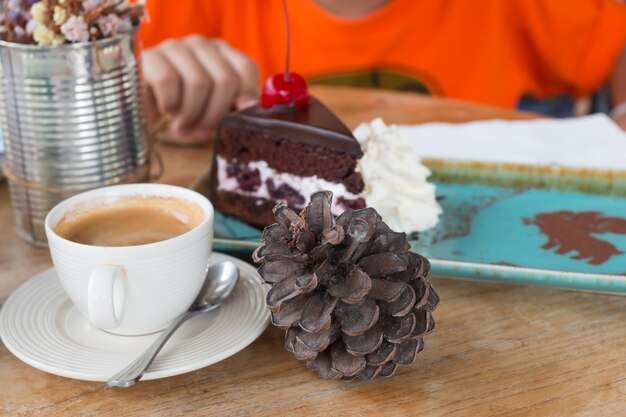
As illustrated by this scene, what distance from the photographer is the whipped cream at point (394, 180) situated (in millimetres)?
1172

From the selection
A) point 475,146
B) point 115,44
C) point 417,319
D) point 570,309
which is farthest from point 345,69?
point 417,319

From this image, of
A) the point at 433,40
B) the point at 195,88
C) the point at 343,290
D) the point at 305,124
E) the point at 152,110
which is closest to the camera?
the point at 343,290

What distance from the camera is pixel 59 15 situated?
0.99 metres

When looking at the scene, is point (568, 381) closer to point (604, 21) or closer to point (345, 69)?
point (345, 69)

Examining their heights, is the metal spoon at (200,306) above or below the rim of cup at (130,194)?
below

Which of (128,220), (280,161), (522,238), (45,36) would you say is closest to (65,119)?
(45,36)

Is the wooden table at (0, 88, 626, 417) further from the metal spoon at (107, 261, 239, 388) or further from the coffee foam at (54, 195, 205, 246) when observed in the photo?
the coffee foam at (54, 195, 205, 246)

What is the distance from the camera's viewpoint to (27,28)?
102 cm

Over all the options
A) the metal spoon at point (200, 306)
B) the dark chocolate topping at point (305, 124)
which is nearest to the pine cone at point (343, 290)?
the metal spoon at point (200, 306)

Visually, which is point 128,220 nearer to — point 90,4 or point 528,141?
point 90,4

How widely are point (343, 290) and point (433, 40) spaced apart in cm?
178

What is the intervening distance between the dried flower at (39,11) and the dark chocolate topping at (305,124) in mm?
350

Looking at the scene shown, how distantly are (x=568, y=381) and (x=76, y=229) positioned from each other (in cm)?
59

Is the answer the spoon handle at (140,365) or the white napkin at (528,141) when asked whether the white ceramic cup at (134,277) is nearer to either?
the spoon handle at (140,365)
